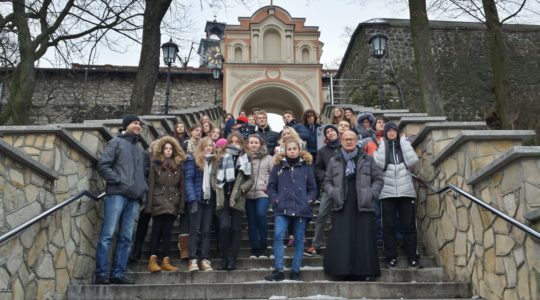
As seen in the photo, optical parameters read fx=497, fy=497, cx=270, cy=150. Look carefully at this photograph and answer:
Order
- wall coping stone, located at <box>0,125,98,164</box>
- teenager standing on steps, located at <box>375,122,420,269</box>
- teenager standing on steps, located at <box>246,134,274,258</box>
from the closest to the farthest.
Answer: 1. wall coping stone, located at <box>0,125,98,164</box>
2. teenager standing on steps, located at <box>375,122,420,269</box>
3. teenager standing on steps, located at <box>246,134,274,258</box>

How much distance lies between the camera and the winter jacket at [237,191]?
5.42 meters

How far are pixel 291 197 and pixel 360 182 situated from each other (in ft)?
2.38

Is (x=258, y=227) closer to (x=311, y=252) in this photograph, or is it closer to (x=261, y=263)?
(x=261, y=263)

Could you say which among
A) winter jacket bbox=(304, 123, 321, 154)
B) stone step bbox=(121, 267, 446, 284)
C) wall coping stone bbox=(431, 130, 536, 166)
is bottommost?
stone step bbox=(121, 267, 446, 284)

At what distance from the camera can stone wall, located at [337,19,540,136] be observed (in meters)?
18.3

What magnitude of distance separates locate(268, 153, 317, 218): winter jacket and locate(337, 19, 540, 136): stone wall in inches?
499

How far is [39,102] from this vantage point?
20.7 metres

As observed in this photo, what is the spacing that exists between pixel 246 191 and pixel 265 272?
37.2 inches

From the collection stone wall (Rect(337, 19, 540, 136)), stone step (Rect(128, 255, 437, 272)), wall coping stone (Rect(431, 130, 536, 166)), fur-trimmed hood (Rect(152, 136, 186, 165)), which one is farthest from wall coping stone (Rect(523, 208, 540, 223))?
stone wall (Rect(337, 19, 540, 136))

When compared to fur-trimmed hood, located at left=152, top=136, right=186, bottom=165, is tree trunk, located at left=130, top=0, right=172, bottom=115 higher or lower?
higher

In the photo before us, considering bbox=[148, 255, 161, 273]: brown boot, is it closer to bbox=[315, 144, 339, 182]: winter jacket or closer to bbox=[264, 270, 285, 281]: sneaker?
bbox=[264, 270, 285, 281]: sneaker

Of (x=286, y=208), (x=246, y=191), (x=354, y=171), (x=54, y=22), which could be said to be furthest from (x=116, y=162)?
(x=54, y=22)

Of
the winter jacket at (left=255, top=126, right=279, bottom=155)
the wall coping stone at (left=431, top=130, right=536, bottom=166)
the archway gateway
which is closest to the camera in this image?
the wall coping stone at (left=431, top=130, right=536, bottom=166)

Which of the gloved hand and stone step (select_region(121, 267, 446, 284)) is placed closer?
stone step (select_region(121, 267, 446, 284))
